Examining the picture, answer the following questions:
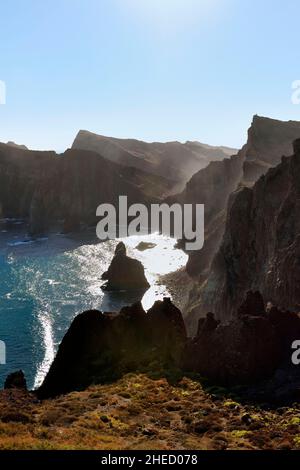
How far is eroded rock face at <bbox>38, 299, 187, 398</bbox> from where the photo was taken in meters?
44.5

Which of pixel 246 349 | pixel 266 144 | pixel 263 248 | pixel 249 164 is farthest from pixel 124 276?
pixel 246 349

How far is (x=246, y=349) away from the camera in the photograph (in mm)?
39656

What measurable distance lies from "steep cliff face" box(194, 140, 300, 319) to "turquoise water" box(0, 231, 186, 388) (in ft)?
109

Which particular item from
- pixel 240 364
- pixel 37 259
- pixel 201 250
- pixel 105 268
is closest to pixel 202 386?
pixel 240 364

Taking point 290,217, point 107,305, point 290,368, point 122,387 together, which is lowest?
point 107,305

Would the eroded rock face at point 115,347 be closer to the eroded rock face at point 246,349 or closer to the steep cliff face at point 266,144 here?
the eroded rock face at point 246,349

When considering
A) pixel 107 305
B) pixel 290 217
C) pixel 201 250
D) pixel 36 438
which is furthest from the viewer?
pixel 201 250

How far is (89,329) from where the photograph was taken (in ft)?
162

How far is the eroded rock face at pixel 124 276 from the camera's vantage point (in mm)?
138875

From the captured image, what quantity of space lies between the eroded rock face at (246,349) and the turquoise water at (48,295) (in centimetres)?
4283

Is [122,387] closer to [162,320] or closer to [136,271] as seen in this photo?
[162,320]

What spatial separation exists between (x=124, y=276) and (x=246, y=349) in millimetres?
102697

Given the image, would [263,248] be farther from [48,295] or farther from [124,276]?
[48,295]

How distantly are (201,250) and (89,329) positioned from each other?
92597mm
